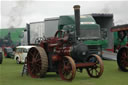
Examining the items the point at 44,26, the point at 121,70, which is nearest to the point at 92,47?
the point at 121,70

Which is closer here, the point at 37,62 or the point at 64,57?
the point at 64,57

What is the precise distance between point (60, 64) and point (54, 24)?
31.8ft

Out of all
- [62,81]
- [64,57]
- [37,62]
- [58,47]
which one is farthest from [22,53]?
[62,81]

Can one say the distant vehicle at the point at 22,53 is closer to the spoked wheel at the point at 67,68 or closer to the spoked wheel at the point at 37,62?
the spoked wheel at the point at 37,62

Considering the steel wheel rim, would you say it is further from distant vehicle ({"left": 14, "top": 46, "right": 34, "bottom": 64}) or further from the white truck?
the white truck

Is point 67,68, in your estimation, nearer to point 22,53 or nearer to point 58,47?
point 58,47

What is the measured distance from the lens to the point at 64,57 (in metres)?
8.81

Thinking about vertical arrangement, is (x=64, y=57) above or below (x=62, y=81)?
above

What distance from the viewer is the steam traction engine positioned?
886 cm

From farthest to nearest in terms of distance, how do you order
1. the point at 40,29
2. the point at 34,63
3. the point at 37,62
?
the point at 40,29 → the point at 34,63 → the point at 37,62

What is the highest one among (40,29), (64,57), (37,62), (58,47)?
(40,29)

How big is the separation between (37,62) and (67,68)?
4.87 ft

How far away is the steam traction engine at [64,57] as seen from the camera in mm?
8859

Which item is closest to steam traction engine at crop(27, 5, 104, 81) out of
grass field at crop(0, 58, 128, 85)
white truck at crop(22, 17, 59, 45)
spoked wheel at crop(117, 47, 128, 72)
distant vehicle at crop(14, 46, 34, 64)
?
grass field at crop(0, 58, 128, 85)
